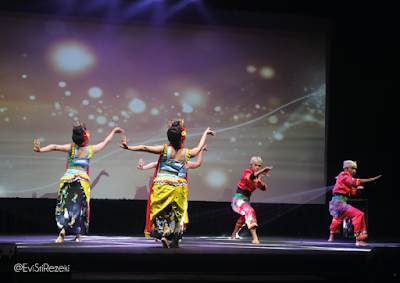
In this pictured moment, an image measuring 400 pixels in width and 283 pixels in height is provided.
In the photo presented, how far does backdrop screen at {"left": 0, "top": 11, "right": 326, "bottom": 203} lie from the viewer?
6316 millimetres

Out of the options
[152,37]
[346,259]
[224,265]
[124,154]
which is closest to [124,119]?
[124,154]

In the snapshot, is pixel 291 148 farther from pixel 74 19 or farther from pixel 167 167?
pixel 74 19

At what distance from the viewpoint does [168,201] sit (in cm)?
412

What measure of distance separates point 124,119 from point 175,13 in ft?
6.35

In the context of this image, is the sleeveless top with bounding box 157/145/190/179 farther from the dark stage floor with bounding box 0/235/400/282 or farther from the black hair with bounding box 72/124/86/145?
the black hair with bounding box 72/124/86/145

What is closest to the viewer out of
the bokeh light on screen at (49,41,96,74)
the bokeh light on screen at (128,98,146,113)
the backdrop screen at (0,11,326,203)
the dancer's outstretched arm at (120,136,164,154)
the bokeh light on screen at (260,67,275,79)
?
the dancer's outstretched arm at (120,136,164,154)

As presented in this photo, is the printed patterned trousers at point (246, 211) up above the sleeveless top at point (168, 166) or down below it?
below

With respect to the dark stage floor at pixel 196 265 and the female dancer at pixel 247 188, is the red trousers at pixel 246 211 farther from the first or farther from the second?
the dark stage floor at pixel 196 265

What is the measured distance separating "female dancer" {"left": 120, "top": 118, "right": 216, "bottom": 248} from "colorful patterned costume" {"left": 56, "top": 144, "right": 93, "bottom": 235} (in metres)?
0.97

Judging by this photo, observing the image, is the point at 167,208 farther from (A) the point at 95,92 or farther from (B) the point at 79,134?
(A) the point at 95,92

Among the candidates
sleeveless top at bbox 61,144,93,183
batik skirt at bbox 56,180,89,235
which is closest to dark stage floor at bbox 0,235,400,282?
batik skirt at bbox 56,180,89,235

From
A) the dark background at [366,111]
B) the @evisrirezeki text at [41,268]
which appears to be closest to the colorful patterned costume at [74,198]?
the @evisrirezeki text at [41,268]

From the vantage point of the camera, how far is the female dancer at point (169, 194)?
413 centimetres

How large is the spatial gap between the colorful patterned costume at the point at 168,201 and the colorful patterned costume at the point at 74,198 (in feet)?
3.21
